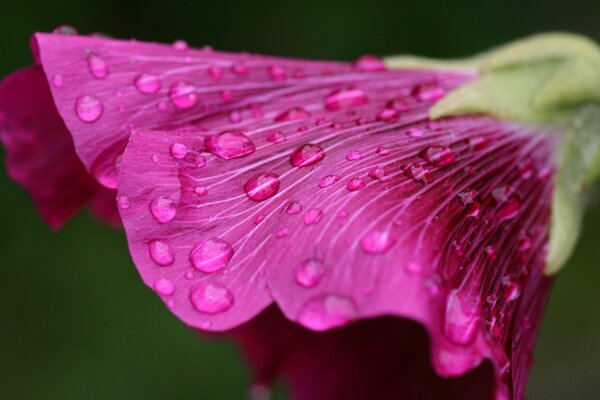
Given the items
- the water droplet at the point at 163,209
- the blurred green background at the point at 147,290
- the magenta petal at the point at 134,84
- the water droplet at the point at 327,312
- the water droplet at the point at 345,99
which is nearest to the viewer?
the water droplet at the point at 327,312

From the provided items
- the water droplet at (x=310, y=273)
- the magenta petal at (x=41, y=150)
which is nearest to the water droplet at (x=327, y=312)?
the water droplet at (x=310, y=273)

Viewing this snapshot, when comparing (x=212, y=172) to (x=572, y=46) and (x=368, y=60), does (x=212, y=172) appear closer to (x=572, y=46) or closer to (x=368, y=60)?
(x=368, y=60)

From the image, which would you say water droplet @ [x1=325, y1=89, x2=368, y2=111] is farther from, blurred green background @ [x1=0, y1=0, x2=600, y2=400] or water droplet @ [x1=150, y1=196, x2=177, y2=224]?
blurred green background @ [x1=0, y1=0, x2=600, y2=400]

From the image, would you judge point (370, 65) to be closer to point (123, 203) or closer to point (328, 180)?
point (328, 180)

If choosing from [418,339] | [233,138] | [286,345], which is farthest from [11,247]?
[233,138]

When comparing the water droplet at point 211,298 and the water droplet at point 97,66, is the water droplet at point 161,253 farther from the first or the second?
the water droplet at point 97,66

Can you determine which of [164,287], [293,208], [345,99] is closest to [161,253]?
[164,287]

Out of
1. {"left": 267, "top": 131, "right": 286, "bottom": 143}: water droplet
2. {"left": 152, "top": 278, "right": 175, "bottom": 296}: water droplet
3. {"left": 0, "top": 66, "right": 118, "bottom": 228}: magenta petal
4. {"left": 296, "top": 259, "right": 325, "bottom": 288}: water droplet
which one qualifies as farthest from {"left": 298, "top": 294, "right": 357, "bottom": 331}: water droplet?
{"left": 0, "top": 66, "right": 118, "bottom": 228}: magenta petal
